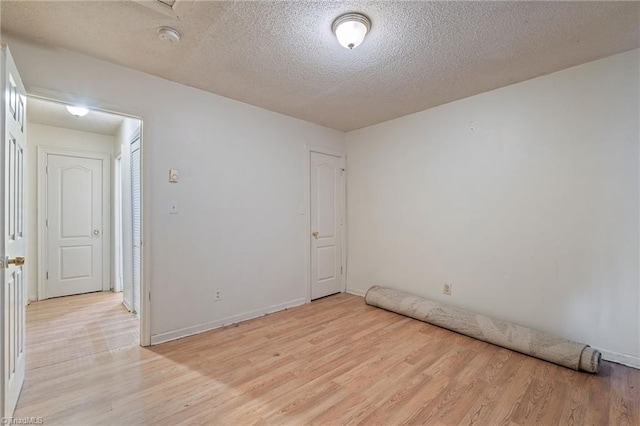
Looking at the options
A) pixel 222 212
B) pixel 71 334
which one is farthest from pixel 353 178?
pixel 71 334

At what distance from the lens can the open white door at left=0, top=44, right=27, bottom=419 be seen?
151cm

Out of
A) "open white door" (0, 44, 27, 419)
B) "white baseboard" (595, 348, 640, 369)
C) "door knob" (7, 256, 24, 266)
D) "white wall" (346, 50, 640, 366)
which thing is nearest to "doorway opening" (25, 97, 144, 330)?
"open white door" (0, 44, 27, 419)

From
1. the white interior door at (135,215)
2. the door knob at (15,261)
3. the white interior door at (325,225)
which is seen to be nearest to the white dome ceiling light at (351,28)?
the white interior door at (325,225)

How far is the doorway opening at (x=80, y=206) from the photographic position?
149 inches

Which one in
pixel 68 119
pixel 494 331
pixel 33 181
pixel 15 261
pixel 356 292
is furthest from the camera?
pixel 356 292

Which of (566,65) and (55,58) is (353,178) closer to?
(566,65)

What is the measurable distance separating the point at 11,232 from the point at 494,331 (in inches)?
147

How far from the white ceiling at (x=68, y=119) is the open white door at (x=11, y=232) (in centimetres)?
167

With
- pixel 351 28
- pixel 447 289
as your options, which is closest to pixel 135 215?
pixel 351 28

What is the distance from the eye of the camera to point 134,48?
2.22 meters

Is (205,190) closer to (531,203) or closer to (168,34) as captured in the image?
(168,34)

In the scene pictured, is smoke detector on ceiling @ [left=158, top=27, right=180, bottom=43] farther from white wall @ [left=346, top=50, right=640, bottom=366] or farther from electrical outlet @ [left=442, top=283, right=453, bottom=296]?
electrical outlet @ [left=442, top=283, right=453, bottom=296]

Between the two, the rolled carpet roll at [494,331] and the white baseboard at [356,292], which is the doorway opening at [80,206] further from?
the rolled carpet roll at [494,331]

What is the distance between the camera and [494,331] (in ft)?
8.82
